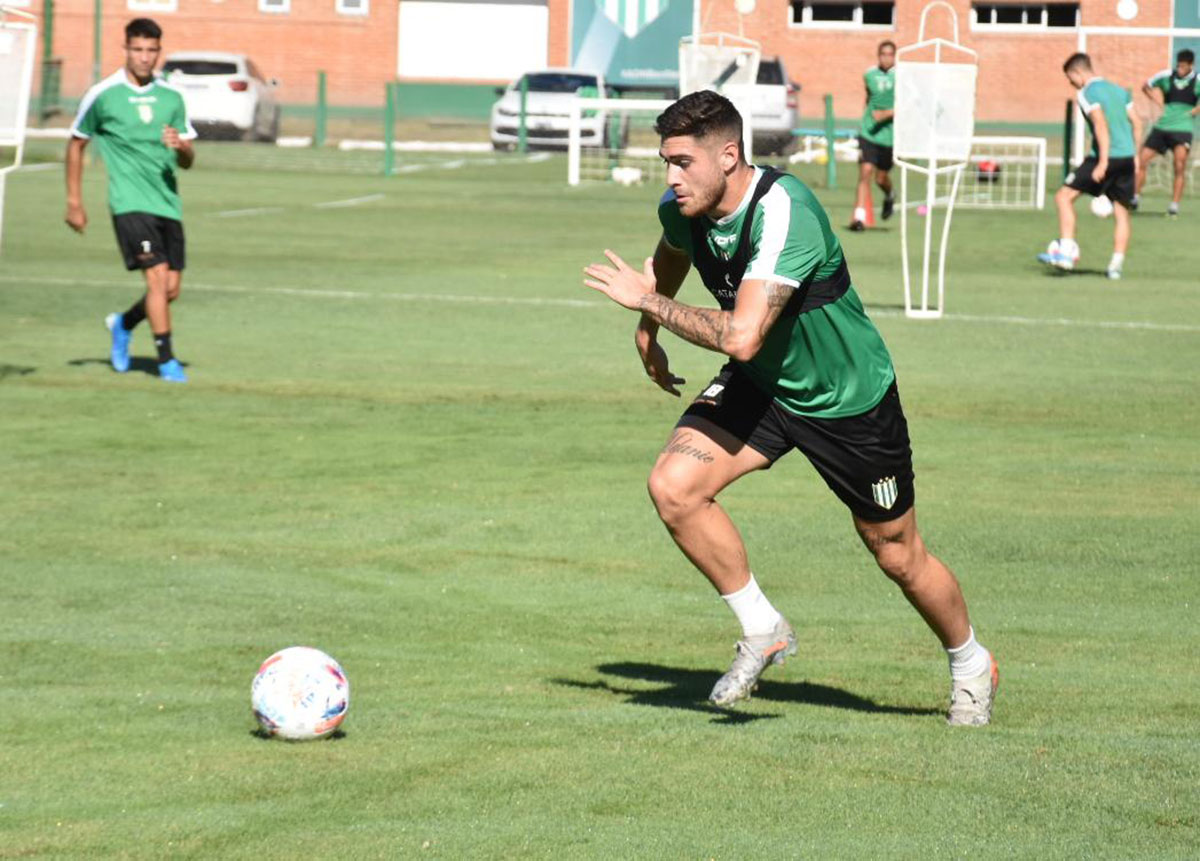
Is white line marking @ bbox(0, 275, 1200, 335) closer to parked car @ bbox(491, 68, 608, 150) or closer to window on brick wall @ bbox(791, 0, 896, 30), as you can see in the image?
parked car @ bbox(491, 68, 608, 150)

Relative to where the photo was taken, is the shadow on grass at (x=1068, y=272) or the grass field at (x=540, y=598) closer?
the grass field at (x=540, y=598)

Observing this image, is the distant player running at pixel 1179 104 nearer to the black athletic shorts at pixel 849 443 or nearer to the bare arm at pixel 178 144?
the bare arm at pixel 178 144

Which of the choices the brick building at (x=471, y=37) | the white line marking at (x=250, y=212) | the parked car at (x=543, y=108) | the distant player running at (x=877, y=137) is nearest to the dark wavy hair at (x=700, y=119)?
the distant player running at (x=877, y=137)

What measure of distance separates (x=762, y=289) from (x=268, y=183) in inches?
1172

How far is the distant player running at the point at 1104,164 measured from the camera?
2108cm

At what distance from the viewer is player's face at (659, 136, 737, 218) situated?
20.3 feet

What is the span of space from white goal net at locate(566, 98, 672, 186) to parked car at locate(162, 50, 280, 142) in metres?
7.63

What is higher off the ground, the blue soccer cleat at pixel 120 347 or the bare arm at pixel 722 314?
the bare arm at pixel 722 314

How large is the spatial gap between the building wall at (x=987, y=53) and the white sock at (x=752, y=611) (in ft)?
157

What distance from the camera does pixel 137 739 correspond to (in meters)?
6.30

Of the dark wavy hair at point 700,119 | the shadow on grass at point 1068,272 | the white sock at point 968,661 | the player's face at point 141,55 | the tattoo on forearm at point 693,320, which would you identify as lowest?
the white sock at point 968,661

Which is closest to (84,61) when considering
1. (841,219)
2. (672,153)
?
(841,219)

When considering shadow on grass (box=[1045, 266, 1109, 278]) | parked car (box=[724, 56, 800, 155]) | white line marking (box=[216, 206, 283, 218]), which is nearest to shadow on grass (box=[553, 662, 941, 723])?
shadow on grass (box=[1045, 266, 1109, 278])

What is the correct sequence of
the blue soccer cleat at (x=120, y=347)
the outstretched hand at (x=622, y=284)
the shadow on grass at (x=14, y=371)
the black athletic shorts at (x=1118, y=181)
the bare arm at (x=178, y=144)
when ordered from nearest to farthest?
the outstretched hand at (x=622, y=284), the bare arm at (x=178, y=144), the shadow on grass at (x=14, y=371), the blue soccer cleat at (x=120, y=347), the black athletic shorts at (x=1118, y=181)
